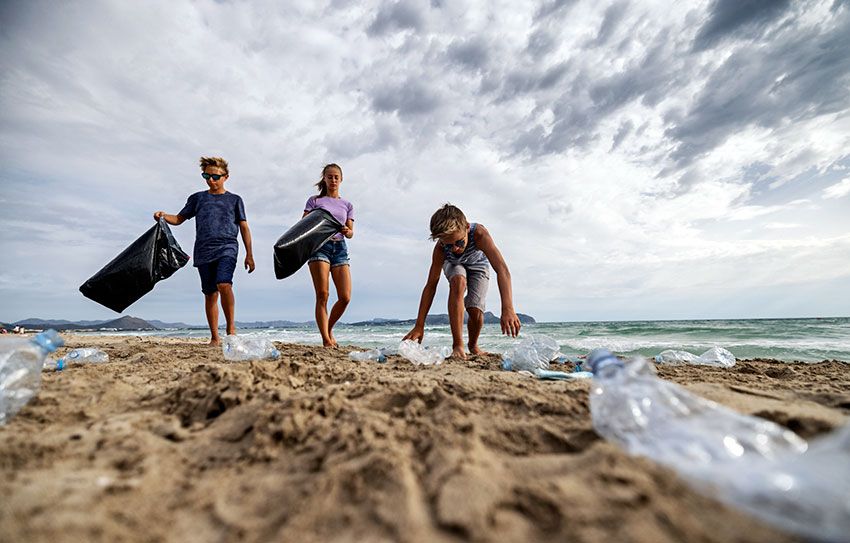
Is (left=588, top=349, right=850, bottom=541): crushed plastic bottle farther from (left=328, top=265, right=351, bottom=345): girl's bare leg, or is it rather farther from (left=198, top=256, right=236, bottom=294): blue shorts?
(left=198, top=256, right=236, bottom=294): blue shorts

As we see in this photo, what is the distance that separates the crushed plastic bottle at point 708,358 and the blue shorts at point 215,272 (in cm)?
455

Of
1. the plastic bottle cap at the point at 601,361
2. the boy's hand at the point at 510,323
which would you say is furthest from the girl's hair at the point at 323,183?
the plastic bottle cap at the point at 601,361

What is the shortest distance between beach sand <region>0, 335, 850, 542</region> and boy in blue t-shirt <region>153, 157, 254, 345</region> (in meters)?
2.68

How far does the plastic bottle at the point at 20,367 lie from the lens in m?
1.40

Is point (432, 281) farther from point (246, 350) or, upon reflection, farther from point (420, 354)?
point (246, 350)

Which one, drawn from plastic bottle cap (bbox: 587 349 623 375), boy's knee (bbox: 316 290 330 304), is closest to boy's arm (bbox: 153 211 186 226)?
boy's knee (bbox: 316 290 330 304)

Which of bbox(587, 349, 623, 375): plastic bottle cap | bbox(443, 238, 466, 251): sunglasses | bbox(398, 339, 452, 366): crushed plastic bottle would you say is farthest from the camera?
bbox(443, 238, 466, 251): sunglasses

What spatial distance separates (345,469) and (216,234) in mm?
4072

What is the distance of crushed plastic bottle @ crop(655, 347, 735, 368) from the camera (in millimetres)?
3311

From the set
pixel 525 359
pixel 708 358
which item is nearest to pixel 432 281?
pixel 525 359

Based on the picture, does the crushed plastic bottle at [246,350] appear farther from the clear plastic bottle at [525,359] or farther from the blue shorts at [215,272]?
the clear plastic bottle at [525,359]

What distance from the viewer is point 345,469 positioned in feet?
2.80

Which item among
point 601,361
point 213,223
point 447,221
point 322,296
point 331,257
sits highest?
point 213,223

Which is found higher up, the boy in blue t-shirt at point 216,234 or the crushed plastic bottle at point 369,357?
the boy in blue t-shirt at point 216,234
